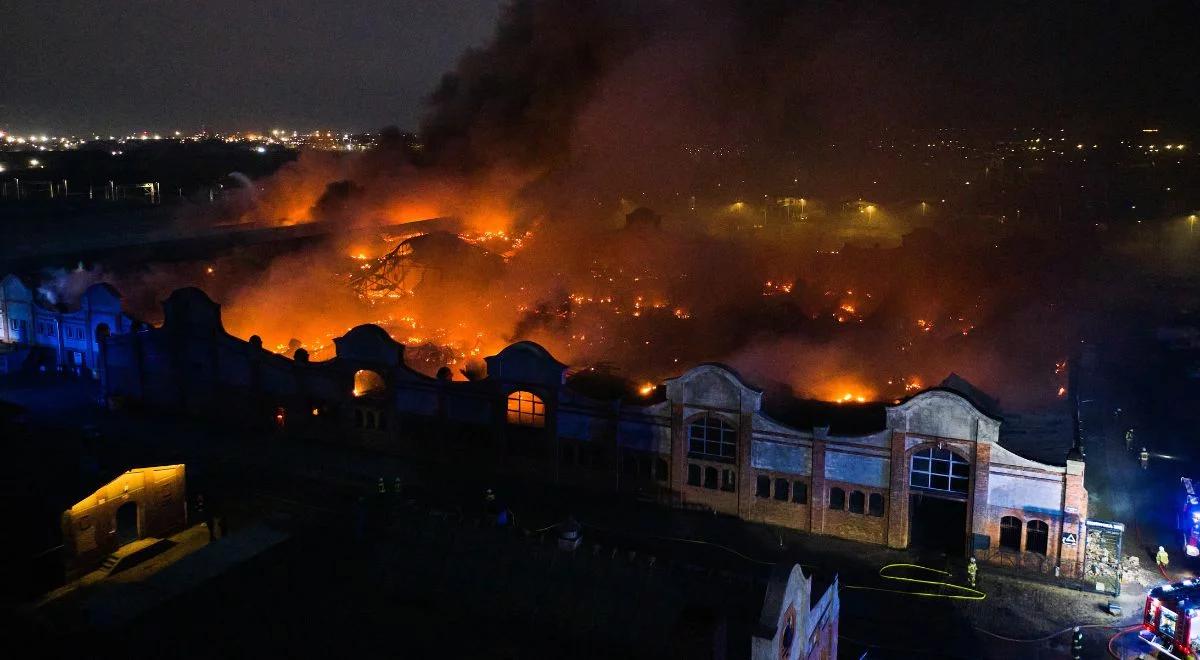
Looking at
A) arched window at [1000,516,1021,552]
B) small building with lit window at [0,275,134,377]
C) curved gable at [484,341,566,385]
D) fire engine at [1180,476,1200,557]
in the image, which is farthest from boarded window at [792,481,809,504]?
small building with lit window at [0,275,134,377]

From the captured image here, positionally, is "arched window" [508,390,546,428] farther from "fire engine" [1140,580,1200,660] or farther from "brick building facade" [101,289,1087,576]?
"fire engine" [1140,580,1200,660]

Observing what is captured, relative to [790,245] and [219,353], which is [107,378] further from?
[790,245]

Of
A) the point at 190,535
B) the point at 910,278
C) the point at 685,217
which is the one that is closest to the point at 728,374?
the point at 190,535

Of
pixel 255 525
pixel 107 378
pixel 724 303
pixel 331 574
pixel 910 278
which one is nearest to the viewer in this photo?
pixel 331 574

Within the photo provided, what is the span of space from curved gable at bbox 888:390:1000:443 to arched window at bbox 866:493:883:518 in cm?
206

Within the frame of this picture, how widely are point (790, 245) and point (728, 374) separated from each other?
5353 centimetres

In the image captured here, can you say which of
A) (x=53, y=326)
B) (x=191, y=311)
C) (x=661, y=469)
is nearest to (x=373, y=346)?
(x=191, y=311)

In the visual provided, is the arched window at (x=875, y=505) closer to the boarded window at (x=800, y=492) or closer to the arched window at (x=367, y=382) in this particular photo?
the boarded window at (x=800, y=492)

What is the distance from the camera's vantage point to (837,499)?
24.7 m

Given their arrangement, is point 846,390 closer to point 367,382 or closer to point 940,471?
point 940,471

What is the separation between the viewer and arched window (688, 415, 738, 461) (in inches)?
1002

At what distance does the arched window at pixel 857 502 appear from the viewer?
24.2 meters

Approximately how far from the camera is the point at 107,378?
36.1 meters

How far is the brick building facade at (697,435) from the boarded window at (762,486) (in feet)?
0.10
